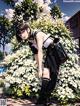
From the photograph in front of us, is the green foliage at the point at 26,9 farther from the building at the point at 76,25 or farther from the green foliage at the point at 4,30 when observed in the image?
the building at the point at 76,25

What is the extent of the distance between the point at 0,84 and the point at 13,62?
1774 millimetres

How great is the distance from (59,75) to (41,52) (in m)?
4.24

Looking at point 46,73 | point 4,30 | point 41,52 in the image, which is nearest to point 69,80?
point 46,73

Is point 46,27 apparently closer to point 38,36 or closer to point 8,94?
point 8,94

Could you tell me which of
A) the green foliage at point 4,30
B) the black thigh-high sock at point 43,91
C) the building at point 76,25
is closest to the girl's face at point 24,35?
the black thigh-high sock at point 43,91

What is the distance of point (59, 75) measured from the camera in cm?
788

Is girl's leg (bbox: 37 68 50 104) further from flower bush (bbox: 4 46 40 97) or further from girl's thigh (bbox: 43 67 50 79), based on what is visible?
flower bush (bbox: 4 46 40 97)

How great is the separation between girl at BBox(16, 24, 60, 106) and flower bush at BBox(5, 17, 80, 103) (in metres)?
3.71

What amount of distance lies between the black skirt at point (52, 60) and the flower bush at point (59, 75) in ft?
12.4

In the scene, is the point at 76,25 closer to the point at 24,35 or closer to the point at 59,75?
the point at 59,75

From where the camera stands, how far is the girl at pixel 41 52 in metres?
3.73

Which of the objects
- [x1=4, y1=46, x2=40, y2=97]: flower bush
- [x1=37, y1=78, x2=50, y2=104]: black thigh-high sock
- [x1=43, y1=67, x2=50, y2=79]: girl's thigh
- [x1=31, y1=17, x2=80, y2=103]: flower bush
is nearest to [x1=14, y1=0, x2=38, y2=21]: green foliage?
[x1=4, y1=46, x2=40, y2=97]: flower bush

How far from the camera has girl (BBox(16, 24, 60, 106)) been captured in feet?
12.2

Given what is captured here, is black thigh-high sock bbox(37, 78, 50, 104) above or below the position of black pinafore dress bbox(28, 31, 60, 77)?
below
